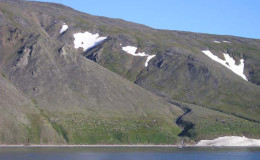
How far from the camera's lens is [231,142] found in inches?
4934

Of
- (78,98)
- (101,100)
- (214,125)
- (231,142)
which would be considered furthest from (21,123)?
(231,142)

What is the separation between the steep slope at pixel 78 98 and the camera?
123m

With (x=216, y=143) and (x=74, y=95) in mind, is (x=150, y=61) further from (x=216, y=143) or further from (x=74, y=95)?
(x=216, y=143)

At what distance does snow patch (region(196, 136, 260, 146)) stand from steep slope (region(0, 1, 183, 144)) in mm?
8937

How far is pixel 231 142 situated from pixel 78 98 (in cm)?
4709

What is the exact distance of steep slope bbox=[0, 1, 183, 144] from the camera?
123 meters

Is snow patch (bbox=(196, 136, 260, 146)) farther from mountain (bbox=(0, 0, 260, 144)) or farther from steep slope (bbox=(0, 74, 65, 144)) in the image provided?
steep slope (bbox=(0, 74, 65, 144))

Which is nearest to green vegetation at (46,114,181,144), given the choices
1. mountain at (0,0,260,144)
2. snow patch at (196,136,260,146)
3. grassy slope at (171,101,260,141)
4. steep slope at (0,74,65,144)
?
mountain at (0,0,260,144)

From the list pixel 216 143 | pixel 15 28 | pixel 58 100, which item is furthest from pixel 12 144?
pixel 15 28

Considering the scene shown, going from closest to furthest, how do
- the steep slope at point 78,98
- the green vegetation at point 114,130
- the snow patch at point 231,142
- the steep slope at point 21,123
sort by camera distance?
the steep slope at point 21,123 → the green vegetation at point 114,130 → the steep slope at point 78,98 → the snow patch at point 231,142

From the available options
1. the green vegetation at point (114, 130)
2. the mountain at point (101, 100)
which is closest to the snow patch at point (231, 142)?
the mountain at point (101, 100)

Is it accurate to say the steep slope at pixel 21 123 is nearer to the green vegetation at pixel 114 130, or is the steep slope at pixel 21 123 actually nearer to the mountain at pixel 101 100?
the mountain at pixel 101 100

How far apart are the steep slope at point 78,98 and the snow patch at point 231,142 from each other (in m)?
8.94

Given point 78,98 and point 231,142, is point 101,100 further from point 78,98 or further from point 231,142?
point 231,142
